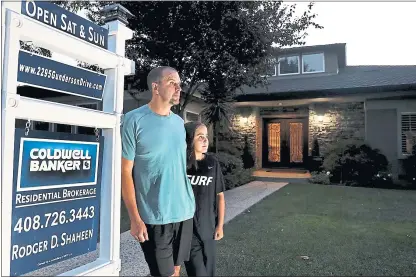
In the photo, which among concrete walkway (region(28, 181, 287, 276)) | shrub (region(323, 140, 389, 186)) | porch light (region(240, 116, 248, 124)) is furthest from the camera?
porch light (region(240, 116, 248, 124))

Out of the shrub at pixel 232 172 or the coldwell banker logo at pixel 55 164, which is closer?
the coldwell banker logo at pixel 55 164

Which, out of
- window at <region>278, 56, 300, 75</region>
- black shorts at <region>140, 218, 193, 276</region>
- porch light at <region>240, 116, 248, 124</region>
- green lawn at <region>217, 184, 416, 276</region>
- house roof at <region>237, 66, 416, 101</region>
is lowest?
green lawn at <region>217, 184, 416, 276</region>

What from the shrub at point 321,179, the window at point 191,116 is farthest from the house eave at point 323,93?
the shrub at point 321,179

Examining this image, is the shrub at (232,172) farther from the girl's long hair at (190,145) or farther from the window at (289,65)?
the girl's long hair at (190,145)

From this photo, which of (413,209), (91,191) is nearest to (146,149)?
(91,191)

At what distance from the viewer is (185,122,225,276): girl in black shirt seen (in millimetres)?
2322

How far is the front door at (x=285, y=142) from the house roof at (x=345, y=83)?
164 centimetres

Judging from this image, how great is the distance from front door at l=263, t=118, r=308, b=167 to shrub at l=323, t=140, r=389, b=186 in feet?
6.86

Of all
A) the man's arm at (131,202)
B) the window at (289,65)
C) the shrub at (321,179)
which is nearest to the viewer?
the man's arm at (131,202)

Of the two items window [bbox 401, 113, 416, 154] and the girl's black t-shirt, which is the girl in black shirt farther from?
window [bbox 401, 113, 416, 154]

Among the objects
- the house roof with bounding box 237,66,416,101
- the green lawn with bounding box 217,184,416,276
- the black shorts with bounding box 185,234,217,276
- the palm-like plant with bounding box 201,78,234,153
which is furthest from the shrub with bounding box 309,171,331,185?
the black shorts with bounding box 185,234,217,276

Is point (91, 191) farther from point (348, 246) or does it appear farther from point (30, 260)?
point (348, 246)

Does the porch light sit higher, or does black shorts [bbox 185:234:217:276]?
the porch light

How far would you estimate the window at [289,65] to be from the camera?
14664mm
